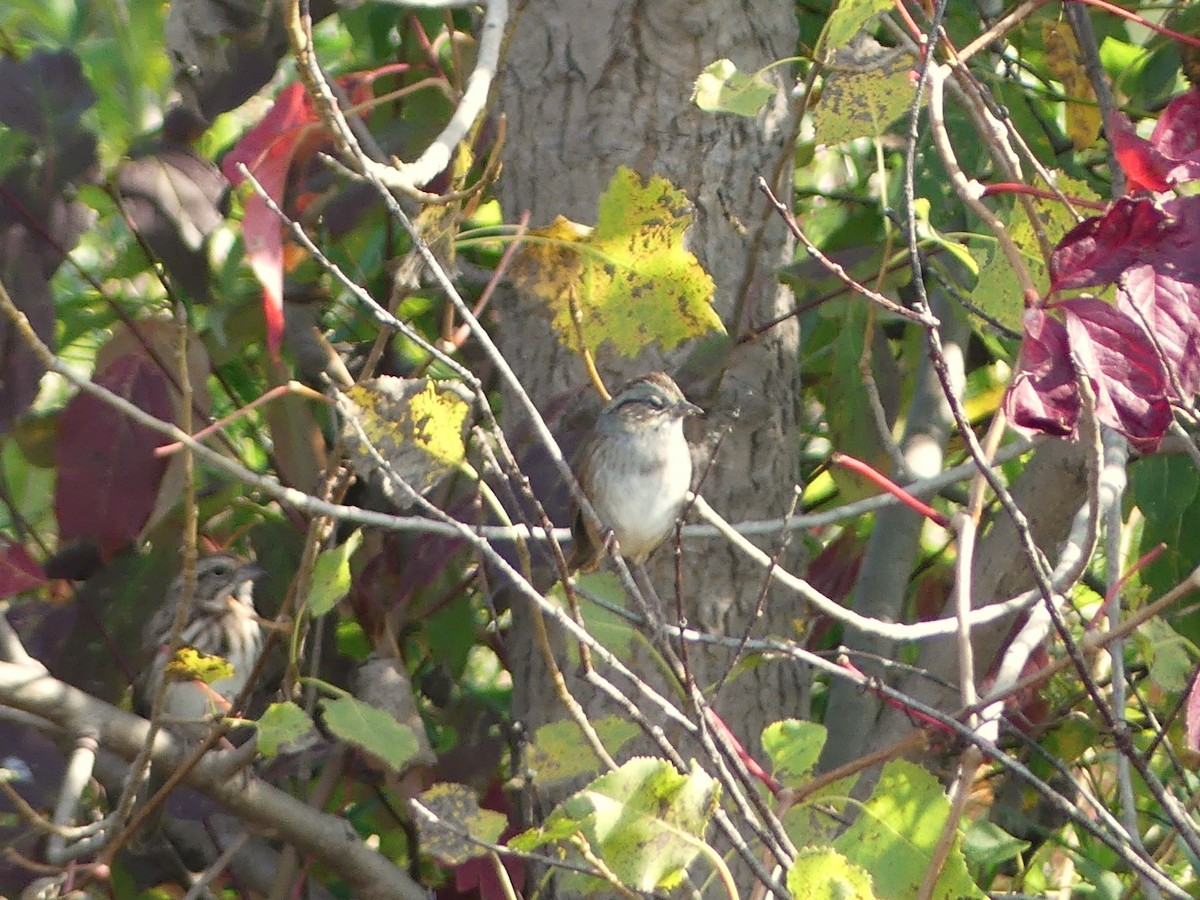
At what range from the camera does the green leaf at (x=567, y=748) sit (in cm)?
209

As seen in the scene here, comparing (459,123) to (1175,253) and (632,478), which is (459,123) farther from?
(632,478)

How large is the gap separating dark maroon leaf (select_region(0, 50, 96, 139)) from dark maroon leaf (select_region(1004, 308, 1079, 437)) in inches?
61.7

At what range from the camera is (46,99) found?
2.47 meters

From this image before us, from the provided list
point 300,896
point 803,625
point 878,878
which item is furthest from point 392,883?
point 878,878

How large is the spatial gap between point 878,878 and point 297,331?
1.82 meters

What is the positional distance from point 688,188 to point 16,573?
1360 mm

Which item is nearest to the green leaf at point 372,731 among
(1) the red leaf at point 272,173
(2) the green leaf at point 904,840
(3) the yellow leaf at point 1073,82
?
(1) the red leaf at point 272,173

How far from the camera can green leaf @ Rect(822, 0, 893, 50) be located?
174 cm

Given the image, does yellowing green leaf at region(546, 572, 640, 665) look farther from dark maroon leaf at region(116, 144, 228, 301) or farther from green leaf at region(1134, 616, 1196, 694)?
dark maroon leaf at region(116, 144, 228, 301)

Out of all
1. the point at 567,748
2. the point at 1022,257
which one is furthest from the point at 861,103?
the point at 567,748

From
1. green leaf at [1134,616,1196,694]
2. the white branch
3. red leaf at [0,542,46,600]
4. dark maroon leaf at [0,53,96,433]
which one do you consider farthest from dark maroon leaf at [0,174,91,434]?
green leaf at [1134,616,1196,694]

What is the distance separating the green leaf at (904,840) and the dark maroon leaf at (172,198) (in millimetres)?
1524

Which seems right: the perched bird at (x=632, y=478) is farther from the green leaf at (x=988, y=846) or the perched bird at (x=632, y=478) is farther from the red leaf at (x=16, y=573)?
the red leaf at (x=16, y=573)

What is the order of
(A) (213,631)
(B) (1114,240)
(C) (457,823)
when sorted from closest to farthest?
(B) (1114,240) < (C) (457,823) < (A) (213,631)
